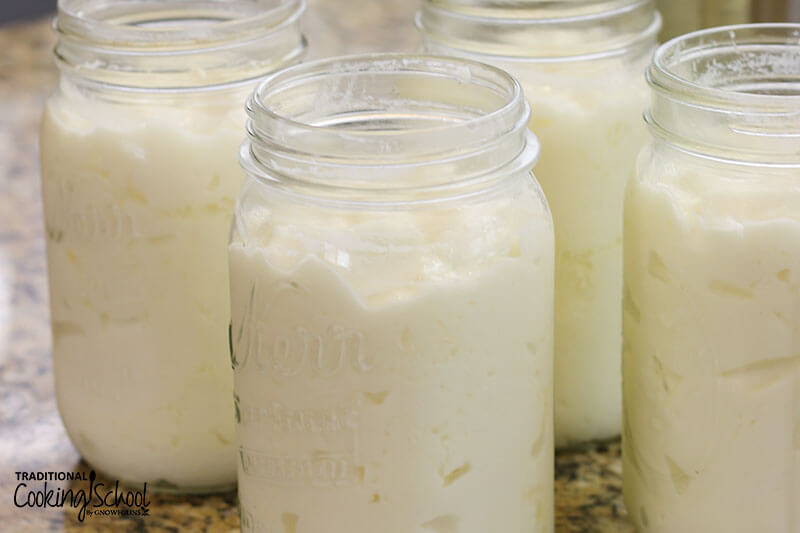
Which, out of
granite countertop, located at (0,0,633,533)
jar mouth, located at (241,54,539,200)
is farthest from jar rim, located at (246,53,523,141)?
granite countertop, located at (0,0,633,533)

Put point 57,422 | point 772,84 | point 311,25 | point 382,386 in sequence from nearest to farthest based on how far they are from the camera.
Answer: point 382,386 → point 772,84 → point 57,422 → point 311,25

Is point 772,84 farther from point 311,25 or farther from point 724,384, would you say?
point 311,25

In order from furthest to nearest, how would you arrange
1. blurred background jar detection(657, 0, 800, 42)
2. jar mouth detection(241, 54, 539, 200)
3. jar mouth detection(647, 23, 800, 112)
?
blurred background jar detection(657, 0, 800, 42), jar mouth detection(647, 23, 800, 112), jar mouth detection(241, 54, 539, 200)

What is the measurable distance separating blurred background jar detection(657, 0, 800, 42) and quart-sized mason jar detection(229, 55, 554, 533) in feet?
1.24

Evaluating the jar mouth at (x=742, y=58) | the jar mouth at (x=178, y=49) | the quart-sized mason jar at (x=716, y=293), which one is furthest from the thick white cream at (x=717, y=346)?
the jar mouth at (x=178, y=49)

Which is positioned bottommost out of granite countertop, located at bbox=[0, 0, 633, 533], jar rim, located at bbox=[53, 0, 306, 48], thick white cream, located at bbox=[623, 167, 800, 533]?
granite countertop, located at bbox=[0, 0, 633, 533]

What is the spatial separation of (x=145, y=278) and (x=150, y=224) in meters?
0.04

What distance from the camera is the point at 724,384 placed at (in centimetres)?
75

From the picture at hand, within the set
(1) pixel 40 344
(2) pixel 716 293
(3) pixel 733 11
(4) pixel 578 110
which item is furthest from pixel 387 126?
(1) pixel 40 344

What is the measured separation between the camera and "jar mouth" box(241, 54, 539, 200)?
0.68 metres

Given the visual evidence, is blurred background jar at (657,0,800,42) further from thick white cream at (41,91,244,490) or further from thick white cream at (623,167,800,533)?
thick white cream at (41,91,244,490)

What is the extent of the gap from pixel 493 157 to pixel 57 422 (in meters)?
0.55

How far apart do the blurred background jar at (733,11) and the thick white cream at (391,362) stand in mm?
416

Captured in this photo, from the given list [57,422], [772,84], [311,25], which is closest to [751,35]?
[772,84]
